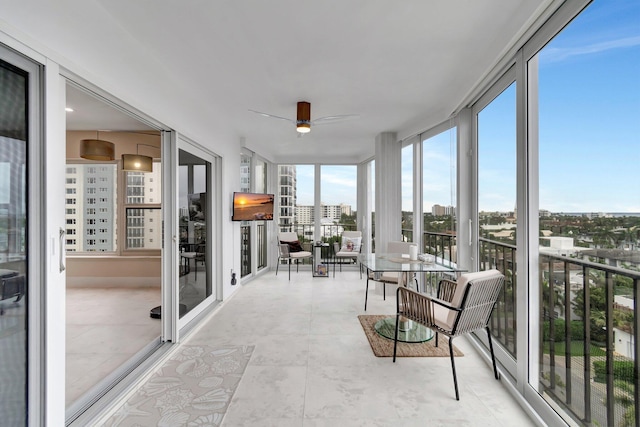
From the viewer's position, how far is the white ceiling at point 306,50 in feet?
6.08

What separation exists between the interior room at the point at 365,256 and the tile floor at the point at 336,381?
21mm

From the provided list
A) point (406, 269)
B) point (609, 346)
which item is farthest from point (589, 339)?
point (406, 269)

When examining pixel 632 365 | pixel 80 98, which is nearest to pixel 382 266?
pixel 632 365

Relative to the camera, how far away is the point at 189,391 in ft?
7.07

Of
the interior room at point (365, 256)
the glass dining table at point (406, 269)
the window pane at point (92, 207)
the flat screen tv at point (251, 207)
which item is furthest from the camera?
the window pane at point (92, 207)

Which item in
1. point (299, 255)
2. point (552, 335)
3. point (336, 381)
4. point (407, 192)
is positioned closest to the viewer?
point (552, 335)

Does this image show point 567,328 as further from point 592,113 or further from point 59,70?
point 59,70

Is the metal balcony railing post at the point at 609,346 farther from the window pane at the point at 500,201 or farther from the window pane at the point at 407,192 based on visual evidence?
the window pane at the point at 407,192

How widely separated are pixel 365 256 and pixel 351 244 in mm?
2457

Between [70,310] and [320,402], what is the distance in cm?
380

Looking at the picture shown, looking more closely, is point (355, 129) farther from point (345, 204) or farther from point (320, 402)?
point (320, 402)

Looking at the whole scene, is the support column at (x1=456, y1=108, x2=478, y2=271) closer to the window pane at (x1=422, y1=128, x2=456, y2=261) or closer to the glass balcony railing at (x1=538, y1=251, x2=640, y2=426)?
the window pane at (x1=422, y1=128, x2=456, y2=261)

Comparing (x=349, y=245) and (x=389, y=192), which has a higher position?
(x=389, y=192)

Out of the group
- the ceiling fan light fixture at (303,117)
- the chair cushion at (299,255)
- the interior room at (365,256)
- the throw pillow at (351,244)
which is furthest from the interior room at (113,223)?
the throw pillow at (351,244)
